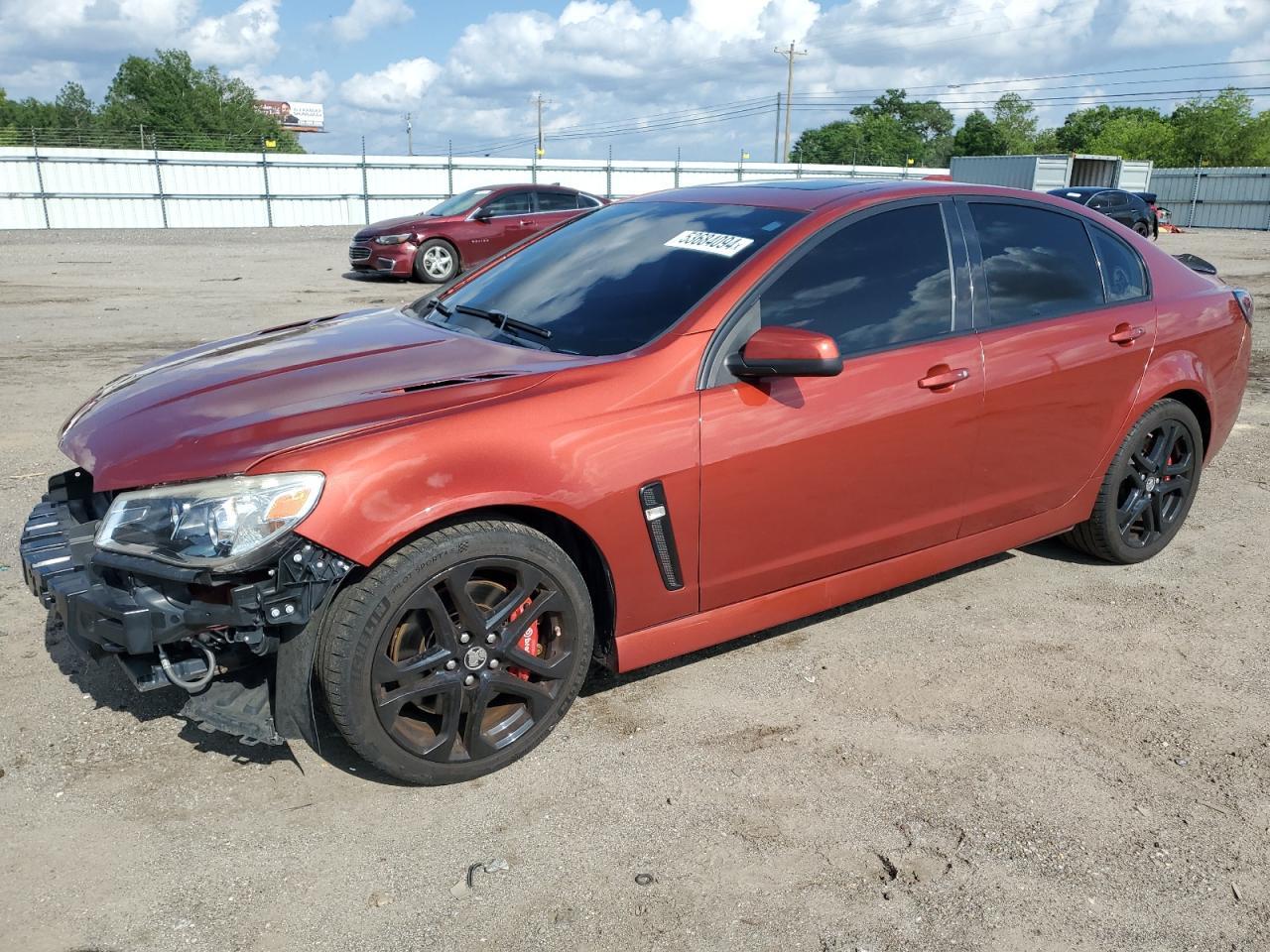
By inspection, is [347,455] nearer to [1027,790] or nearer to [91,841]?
[91,841]

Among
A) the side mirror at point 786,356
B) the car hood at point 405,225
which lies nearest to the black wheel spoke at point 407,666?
the side mirror at point 786,356

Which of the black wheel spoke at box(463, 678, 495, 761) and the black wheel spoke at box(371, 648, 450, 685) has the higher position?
the black wheel spoke at box(371, 648, 450, 685)

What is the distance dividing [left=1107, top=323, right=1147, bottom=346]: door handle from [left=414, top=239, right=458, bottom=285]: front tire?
41.6 ft

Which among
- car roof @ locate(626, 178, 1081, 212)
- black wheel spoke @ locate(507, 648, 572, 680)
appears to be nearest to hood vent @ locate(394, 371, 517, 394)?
black wheel spoke @ locate(507, 648, 572, 680)

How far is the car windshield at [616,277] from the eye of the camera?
3326mm

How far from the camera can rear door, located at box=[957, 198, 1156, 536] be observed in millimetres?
3834

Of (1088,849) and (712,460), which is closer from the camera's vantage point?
(1088,849)

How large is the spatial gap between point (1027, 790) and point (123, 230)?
103ft

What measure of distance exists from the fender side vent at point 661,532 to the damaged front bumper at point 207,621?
0.90m

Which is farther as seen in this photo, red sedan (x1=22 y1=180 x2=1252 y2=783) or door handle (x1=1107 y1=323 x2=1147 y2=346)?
door handle (x1=1107 y1=323 x2=1147 y2=346)

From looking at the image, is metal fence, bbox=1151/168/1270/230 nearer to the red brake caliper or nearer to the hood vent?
the hood vent

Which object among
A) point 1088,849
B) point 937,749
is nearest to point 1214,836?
point 1088,849

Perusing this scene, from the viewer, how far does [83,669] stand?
11.7ft

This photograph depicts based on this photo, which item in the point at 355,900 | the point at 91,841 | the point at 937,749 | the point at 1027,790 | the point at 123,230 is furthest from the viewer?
the point at 123,230
